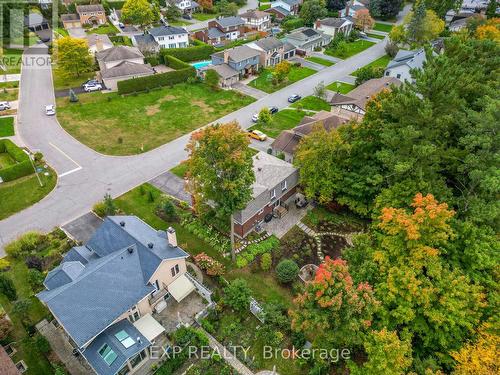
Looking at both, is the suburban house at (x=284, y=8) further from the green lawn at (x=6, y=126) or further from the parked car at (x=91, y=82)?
the green lawn at (x=6, y=126)

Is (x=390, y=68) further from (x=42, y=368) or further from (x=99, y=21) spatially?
(x=99, y=21)

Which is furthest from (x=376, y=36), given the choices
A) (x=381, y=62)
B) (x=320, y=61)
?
(x=320, y=61)

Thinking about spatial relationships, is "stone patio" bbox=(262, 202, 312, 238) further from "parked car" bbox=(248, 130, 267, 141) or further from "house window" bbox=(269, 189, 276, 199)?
"parked car" bbox=(248, 130, 267, 141)

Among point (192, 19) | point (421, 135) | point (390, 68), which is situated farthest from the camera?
point (192, 19)

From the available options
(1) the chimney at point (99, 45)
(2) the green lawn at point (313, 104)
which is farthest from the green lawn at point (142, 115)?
(1) the chimney at point (99, 45)

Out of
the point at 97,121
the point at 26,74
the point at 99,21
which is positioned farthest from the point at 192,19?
the point at 97,121

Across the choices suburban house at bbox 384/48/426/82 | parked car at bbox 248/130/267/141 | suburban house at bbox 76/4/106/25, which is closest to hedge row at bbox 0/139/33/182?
parked car at bbox 248/130/267/141

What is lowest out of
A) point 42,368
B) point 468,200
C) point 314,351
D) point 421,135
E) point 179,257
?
point 42,368
